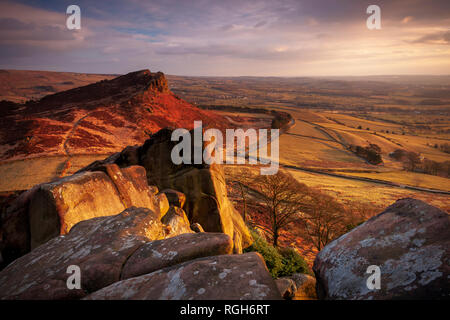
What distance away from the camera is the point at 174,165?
50.6ft

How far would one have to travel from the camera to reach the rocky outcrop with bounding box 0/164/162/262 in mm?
7910

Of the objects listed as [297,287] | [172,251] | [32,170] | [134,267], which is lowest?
[297,287]

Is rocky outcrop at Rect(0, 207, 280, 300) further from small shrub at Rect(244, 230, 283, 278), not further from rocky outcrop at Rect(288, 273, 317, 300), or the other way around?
small shrub at Rect(244, 230, 283, 278)

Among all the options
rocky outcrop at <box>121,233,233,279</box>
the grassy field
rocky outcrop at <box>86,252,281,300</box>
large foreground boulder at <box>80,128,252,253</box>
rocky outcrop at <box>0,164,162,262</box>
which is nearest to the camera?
rocky outcrop at <box>86,252,281,300</box>

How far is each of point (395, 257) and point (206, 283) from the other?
3.41 meters

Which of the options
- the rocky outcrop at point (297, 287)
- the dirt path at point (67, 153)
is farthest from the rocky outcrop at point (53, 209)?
the dirt path at point (67, 153)

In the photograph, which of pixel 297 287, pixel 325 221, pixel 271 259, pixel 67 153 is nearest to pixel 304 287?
pixel 297 287

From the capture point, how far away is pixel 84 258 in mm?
5395

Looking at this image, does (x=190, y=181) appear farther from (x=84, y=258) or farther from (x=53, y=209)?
(x=84, y=258)

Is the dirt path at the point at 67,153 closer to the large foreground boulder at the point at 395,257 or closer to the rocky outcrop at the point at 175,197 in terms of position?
the rocky outcrop at the point at 175,197

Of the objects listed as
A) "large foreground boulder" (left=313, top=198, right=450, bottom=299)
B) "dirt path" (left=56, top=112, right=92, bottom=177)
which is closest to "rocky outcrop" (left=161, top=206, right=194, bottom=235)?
"large foreground boulder" (left=313, top=198, right=450, bottom=299)

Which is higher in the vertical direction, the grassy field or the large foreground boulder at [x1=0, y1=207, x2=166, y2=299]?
the large foreground boulder at [x1=0, y1=207, x2=166, y2=299]

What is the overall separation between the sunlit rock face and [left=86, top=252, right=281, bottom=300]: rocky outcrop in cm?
3974

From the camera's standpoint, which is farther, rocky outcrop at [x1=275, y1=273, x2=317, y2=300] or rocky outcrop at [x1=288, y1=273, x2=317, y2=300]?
rocky outcrop at [x1=288, y1=273, x2=317, y2=300]
